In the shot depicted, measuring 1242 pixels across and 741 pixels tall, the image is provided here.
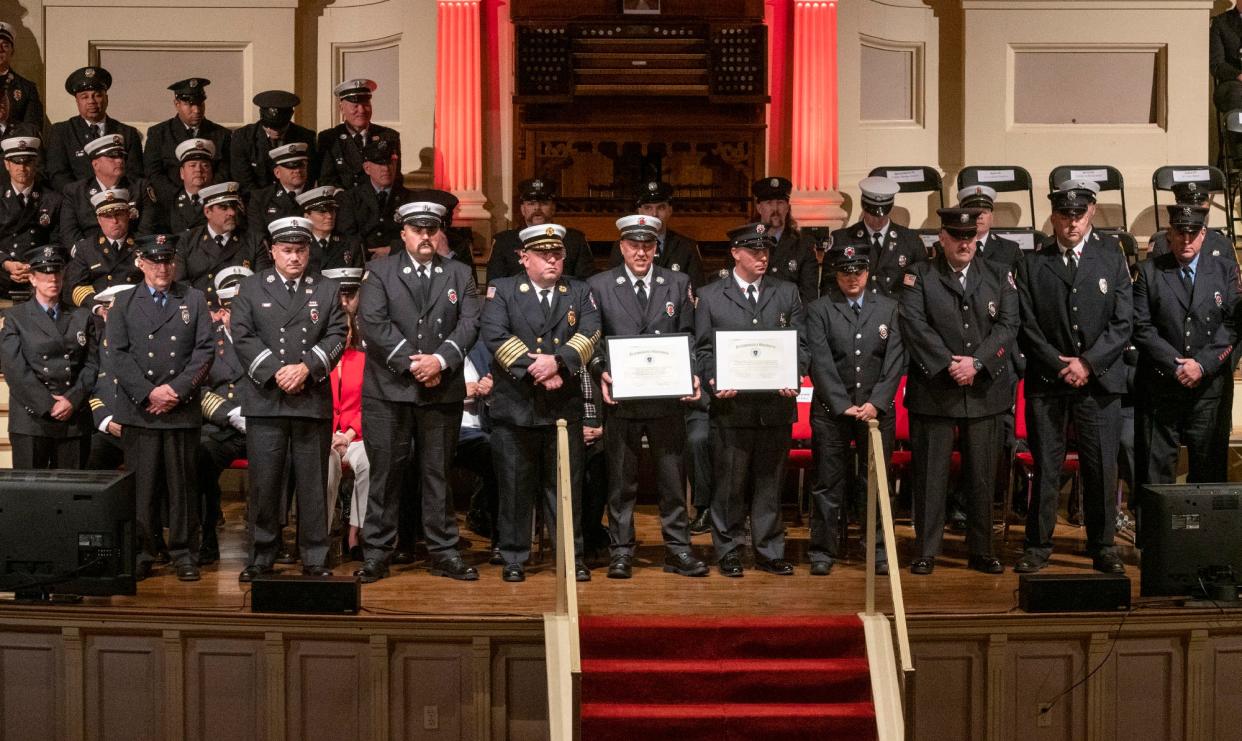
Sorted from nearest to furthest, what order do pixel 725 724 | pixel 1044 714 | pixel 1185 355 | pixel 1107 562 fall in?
pixel 725 724 → pixel 1044 714 → pixel 1107 562 → pixel 1185 355

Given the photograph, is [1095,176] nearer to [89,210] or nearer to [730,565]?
[730,565]

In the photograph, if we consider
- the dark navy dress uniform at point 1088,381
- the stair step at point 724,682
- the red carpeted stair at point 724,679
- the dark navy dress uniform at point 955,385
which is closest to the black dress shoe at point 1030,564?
the dark navy dress uniform at point 1088,381

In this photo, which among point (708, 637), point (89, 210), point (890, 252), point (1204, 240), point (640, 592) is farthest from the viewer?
point (89, 210)

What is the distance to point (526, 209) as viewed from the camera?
925 centimetres

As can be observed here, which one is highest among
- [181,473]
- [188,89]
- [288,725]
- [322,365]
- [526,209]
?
[188,89]

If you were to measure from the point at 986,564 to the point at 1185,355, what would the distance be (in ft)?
4.96

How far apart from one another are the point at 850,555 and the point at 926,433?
0.84 metres

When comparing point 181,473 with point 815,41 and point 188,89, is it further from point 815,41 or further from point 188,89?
point 815,41

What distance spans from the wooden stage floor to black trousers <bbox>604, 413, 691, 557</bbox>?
0.21 m

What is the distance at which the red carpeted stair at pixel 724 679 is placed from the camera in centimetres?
663

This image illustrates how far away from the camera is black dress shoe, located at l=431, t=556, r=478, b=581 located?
7.67 metres

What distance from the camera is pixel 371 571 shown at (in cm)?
766

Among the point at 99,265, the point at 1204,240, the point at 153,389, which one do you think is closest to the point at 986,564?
the point at 1204,240

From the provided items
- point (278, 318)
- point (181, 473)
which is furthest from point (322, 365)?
point (181, 473)
